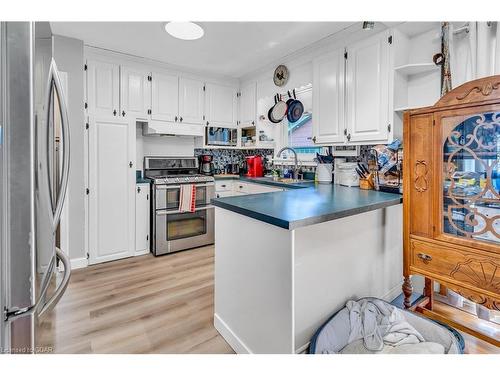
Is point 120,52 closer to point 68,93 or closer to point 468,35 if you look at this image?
point 68,93

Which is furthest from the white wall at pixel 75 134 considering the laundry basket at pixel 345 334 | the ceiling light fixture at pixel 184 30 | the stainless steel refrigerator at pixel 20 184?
the laundry basket at pixel 345 334

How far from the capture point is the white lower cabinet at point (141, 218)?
3328mm

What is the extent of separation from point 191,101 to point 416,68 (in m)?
2.67

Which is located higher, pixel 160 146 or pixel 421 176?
pixel 160 146

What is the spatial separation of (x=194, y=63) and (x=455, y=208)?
319 centimetres

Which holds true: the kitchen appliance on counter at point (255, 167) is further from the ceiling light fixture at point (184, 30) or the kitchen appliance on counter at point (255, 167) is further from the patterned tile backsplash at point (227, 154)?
the ceiling light fixture at point (184, 30)

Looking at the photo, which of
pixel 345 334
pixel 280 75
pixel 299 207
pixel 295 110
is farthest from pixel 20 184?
pixel 280 75

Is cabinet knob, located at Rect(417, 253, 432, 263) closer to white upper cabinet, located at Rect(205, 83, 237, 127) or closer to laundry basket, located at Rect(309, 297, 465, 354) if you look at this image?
laundry basket, located at Rect(309, 297, 465, 354)

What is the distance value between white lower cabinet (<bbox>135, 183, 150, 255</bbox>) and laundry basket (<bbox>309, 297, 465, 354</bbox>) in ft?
8.33

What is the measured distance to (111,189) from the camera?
314 cm

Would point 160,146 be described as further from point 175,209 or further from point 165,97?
point 175,209

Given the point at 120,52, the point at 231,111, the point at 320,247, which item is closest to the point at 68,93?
the point at 120,52

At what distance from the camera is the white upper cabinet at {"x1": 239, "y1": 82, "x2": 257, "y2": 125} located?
12.8ft

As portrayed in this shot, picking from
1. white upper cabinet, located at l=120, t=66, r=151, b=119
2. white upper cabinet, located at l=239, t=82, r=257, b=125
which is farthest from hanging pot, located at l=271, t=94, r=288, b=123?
white upper cabinet, located at l=120, t=66, r=151, b=119
